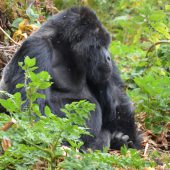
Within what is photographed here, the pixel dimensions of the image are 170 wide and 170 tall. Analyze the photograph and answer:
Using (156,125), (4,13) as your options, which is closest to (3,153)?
(156,125)

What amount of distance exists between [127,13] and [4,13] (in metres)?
4.64

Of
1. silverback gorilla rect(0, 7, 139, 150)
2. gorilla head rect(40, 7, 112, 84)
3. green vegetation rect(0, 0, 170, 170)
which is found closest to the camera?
green vegetation rect(0, 0, 170, 170)

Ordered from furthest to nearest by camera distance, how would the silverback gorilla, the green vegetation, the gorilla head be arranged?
the gorilla head, the silverback gorilla, the green vegetation

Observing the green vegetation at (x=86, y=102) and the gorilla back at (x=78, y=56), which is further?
the gorilla back at (x=78, y=56)

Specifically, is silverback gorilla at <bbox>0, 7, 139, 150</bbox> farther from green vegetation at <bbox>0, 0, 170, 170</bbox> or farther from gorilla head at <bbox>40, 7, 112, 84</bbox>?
Result: green vegetation at <bbox>0, 0, 170, 170</bbox>

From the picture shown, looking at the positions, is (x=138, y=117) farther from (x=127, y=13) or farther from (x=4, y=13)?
(x=127, y=13)

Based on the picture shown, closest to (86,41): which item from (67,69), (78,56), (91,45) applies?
(91,45)

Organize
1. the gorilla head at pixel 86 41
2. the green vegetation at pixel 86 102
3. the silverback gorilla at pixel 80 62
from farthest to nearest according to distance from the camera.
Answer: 1. the gorilla head at pixel 86 41
2. the silverback gorilla at pixel 80 62
3. the green vegetation at pixel 86 102

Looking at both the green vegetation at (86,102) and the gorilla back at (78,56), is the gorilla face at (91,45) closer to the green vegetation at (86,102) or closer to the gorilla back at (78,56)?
the gorilla back at (78,56)

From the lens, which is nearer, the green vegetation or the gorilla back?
the green vegetation

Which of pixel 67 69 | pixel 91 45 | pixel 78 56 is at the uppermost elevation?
pixel 91 45

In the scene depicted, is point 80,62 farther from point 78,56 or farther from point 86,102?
point 86,102

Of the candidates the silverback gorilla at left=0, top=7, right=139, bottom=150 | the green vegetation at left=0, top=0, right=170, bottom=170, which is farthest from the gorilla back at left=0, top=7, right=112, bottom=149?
the green vegetation at left=0, top=0, right=170, bottom=170

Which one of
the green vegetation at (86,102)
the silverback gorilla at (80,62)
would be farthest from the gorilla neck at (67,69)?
the green vegetation at (86,102)
